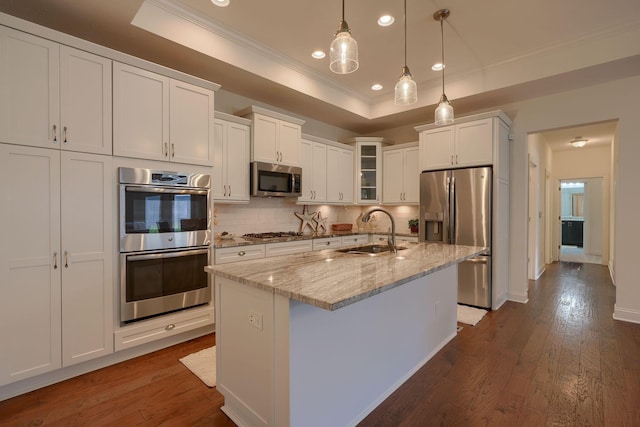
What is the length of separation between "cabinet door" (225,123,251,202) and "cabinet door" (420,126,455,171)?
→ 2511 millimetres

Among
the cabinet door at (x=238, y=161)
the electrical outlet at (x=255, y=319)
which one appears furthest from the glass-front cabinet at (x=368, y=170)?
the electrical outlet at (x=255, y=319)

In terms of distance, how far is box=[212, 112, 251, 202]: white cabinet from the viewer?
346 centimetres

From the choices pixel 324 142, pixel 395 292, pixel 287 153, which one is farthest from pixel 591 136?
pixel 395 292

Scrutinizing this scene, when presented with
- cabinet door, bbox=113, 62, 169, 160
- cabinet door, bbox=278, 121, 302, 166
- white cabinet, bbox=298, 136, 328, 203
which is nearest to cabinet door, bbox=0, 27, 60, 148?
cabinet door, bbox=113, 62, 169, 160

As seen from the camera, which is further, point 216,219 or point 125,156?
point 216,219

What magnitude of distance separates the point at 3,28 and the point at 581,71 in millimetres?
5083

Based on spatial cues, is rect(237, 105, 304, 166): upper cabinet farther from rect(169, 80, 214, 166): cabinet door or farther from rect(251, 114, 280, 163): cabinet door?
rect(169, 80, 214, 166): cabinet door

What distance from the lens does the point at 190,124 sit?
2902 millimetres

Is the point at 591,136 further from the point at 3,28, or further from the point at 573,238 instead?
the point at 3,28

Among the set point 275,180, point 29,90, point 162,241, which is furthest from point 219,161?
point 29,90

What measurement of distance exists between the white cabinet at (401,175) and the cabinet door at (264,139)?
2145 mm

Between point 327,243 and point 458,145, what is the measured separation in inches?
88.7

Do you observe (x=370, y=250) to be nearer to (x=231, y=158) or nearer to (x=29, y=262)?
(x=231, y=158)

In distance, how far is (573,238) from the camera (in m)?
10.7
